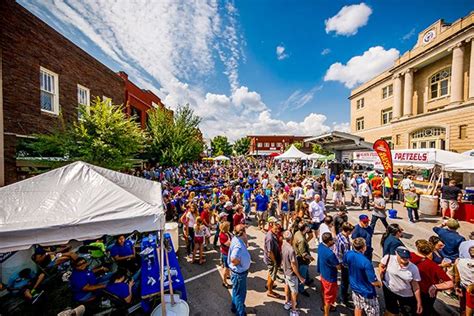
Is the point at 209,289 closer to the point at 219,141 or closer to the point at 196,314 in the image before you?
the point at 196,314

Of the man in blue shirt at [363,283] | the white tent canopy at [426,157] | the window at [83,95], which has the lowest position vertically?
the man in blue shirt at [363,283]

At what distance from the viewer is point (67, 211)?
3.22 m

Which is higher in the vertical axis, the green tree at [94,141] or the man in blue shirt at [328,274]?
the green tree at [94,141]

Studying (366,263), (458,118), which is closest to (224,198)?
(366,263)

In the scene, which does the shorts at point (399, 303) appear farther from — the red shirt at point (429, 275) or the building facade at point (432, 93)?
the building facade at point (432, 93)

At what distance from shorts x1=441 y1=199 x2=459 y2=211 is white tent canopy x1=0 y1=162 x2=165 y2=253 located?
466 inches

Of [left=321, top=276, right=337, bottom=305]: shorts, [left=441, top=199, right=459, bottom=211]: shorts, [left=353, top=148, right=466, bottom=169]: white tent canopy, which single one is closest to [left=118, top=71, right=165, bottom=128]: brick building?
[left=321, top=276, right=337, bottom=305]: shorts

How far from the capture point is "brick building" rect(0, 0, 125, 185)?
740cm

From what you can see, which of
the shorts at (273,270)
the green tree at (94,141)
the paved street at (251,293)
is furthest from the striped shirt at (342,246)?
the green tree at (94,141)

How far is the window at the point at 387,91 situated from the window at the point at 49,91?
34.8 metres

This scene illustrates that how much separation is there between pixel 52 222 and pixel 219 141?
7215 centimetres

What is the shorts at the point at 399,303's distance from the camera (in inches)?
131

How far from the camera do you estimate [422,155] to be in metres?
Result: 11.1

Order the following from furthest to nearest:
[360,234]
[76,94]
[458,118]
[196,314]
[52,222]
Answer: [458,118] → [76,94] → [360,234] → [196,314] → [52,222]
